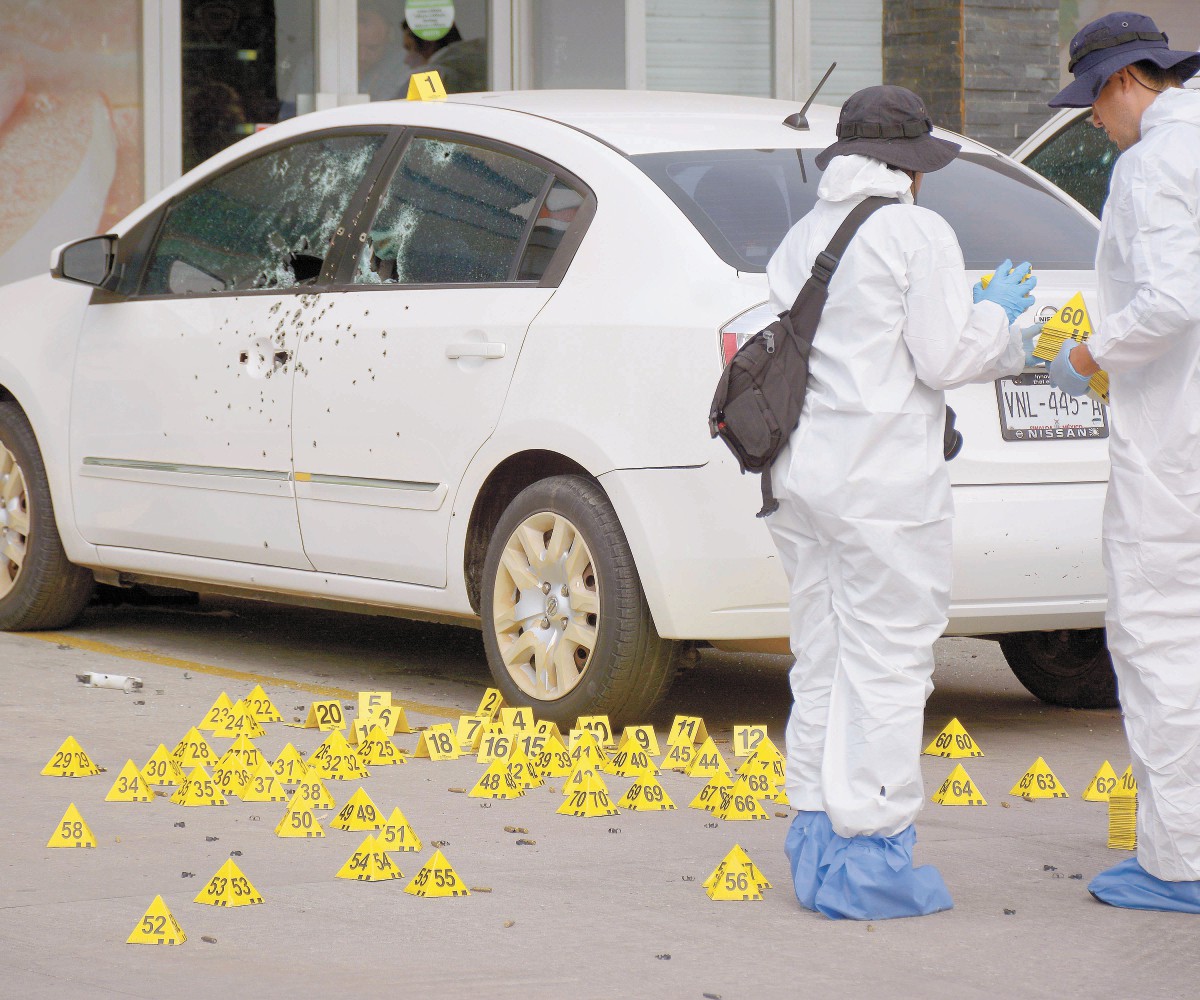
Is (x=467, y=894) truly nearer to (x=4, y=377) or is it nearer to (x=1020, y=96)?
(x=4, y=377)

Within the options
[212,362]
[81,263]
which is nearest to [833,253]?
[212,362]

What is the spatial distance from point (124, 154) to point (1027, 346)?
28.3 feet

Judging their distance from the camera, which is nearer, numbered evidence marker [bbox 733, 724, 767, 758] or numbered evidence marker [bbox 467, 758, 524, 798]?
numbered evidence marker [bbox 467, 758, 524, 798]

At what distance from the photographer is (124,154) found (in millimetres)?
12133

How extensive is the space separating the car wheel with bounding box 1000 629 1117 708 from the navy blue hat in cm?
254

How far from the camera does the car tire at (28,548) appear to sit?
24.8 ft

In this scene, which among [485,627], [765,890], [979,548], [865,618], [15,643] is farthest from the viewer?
[15,643]

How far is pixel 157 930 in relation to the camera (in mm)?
3895

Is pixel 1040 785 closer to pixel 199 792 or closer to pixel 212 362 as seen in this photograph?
pixel 199 792

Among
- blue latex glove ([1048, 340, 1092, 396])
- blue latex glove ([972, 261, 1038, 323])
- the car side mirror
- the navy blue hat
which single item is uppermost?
the navy blue hat

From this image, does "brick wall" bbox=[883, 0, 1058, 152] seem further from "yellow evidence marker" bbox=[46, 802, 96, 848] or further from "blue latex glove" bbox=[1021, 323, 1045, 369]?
"yellow evidence marker" bbox=[46, 802, 96, 848]

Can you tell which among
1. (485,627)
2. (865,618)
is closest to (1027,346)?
(865,618)

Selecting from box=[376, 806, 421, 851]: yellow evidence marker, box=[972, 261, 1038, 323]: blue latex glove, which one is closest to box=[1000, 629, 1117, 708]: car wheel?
box=[972, 261, 1038, 323]: blue latex glove

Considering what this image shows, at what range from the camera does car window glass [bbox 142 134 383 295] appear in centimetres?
672
